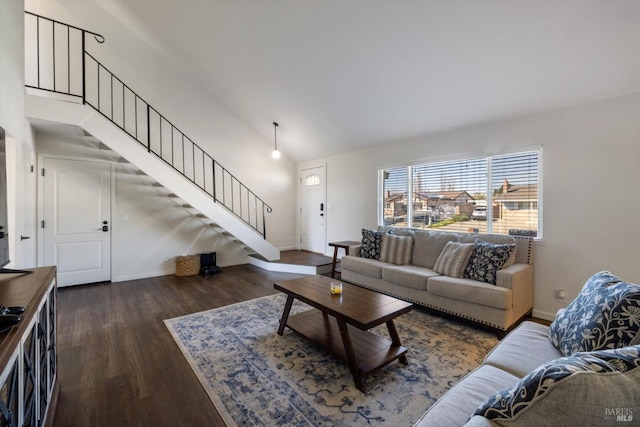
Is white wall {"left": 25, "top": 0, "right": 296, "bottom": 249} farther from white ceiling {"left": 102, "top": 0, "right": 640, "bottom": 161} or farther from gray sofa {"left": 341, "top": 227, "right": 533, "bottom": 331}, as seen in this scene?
gray sofa {"left": 341, "top": 227, "right": 533, "bottom": 331}

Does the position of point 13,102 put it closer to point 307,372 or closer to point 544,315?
point 307,372

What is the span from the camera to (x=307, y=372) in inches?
88.2

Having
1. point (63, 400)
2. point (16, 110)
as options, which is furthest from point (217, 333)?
point (16, 110)

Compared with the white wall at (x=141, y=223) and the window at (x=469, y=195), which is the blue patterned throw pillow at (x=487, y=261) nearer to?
the window at (x=469, y=195)

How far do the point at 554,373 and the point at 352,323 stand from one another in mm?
1401

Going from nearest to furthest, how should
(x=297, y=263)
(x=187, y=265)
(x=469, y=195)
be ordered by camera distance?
(x=469, y=195) → (x=187, y=265) → (x=297, y=263)

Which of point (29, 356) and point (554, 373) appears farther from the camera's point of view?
point (29, 356)

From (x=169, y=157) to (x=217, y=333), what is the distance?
376 centimetres

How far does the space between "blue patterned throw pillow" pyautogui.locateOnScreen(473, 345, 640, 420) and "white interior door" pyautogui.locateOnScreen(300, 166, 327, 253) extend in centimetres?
544

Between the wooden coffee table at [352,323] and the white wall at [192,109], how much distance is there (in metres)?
3.92

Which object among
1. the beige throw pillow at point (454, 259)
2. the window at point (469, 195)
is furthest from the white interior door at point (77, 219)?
the beige throw pillow at point (454, 259)

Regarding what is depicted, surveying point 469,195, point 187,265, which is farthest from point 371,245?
point 187,265

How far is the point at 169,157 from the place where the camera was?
5.30 m

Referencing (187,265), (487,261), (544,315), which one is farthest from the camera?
(187,265)
